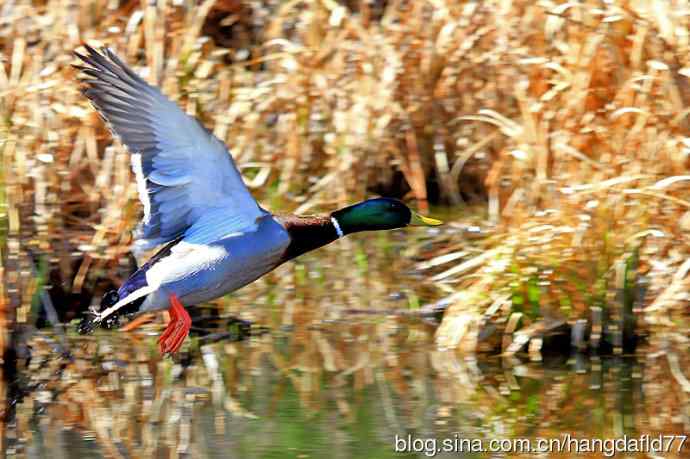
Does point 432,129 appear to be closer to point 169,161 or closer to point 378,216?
point 378,216

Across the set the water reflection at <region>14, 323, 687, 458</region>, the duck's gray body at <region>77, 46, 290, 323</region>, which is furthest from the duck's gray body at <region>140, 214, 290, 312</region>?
the water reflection at <region>14, 323, 687, 458</region>

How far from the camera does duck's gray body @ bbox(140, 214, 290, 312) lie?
525cm

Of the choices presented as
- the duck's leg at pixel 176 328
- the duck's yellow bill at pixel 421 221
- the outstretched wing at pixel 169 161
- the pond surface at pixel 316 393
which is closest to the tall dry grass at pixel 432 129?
the pond surface at pixel 316 393

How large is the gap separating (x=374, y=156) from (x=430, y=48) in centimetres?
66

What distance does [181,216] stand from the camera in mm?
5289

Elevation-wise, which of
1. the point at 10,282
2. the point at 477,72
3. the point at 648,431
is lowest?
the point at 648,431

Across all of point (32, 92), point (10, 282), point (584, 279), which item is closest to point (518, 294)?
point (584, 279)

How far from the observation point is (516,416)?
5574 millimetres

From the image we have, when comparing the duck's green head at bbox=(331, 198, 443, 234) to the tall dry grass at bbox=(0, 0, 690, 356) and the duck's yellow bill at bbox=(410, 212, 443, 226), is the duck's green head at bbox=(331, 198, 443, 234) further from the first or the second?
the tall dry grass at bbox=(0, 0, 690, 356)

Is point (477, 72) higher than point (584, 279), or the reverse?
point (477, 72)

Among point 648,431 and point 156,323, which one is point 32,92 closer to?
point 156,323

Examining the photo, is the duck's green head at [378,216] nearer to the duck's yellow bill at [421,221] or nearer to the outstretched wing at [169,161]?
the duck's yellow bill at [421,221]

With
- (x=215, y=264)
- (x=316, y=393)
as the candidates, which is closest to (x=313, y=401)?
(x=316, y=393)

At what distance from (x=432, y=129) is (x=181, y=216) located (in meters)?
3.59
